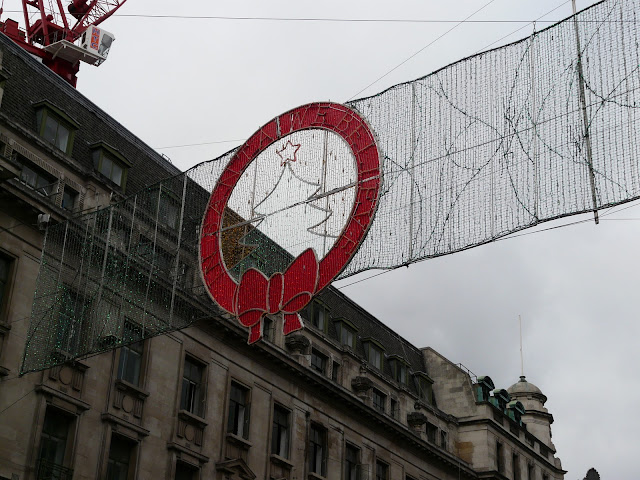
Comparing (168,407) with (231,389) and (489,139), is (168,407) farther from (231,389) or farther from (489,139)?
(489,139)

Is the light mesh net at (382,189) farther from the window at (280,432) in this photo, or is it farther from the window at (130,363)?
the window at (280,432)

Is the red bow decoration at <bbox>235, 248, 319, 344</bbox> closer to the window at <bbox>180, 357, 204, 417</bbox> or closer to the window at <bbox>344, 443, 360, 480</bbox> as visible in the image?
the window at <bbox>180, 357, 204, 417</bbox>

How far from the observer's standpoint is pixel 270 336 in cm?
4344

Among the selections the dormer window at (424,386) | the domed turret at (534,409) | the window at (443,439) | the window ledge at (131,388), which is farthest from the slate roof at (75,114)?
the domed turret at (534,409)

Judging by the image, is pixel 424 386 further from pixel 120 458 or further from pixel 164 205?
pixel 164 205

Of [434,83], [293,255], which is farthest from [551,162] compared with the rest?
[293,255]

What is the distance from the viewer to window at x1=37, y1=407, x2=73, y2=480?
98.8ft

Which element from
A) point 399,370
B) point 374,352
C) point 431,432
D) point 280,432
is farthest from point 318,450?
point 431,432

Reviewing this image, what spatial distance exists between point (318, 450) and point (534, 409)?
33.9m

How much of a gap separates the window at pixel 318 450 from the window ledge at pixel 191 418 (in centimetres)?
836

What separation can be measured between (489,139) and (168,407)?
20.5 metres

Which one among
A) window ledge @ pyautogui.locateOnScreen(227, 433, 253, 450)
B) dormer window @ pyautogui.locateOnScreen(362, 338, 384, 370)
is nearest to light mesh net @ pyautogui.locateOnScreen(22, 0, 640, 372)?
window ledge @ pyautogui.locateOnScreen(227, 433, 253, 450)

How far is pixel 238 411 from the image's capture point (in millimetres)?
40219

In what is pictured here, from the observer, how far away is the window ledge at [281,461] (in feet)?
134
